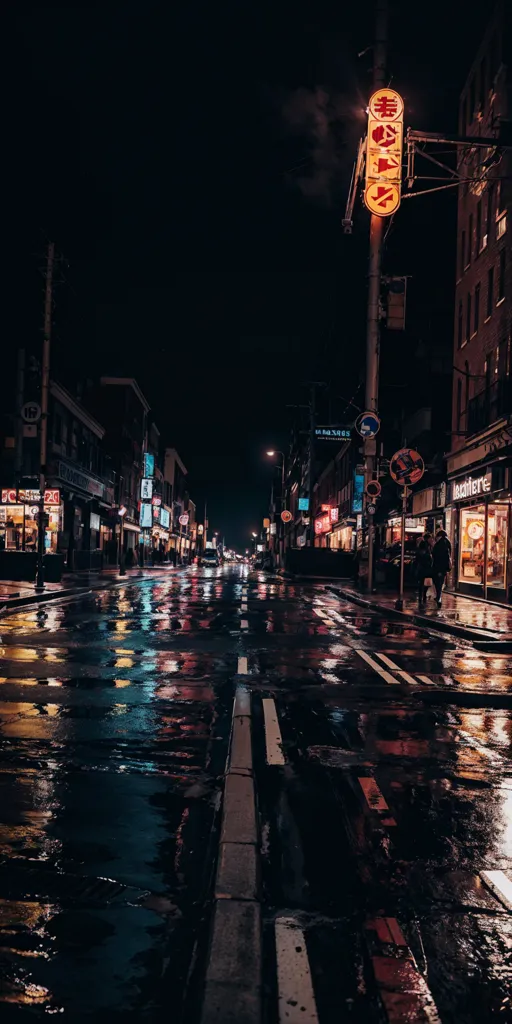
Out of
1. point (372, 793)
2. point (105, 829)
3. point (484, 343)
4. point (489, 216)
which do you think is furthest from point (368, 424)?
point (105, 829)

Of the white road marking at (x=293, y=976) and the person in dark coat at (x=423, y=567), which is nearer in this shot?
the white road marking at (x=293, y=976)

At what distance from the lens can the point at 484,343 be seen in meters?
31.0

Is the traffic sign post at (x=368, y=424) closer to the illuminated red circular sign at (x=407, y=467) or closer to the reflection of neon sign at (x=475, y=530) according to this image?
the illuminated red circular sign at (x=407, y=467)

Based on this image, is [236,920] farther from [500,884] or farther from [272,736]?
[272,736]

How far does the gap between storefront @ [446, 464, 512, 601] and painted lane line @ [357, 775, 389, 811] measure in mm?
21909

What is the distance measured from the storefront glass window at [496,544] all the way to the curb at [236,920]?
23.5 m

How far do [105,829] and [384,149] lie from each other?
25.9m

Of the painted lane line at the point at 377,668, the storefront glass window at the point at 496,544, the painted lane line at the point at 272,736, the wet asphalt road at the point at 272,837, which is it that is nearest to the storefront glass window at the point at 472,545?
the storefront glass window at the point at 496,544

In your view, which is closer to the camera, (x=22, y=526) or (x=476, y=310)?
(x=476, y=310)

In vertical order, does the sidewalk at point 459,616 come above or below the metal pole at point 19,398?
below

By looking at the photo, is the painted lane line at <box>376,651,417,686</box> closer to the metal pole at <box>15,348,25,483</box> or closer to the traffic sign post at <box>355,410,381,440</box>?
the traffic sign post at <box>355,410,381,440</box>

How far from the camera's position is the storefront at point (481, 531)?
90.6ft

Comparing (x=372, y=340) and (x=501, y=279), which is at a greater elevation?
(x=501, y=279)

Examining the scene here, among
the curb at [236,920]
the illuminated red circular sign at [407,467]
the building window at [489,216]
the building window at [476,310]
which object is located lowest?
the curb at [236,920]
